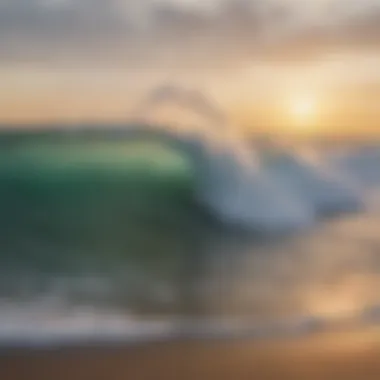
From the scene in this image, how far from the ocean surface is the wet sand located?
0.07ft

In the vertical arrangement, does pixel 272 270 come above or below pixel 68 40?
below

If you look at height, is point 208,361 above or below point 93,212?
below

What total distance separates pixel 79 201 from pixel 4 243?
118mm

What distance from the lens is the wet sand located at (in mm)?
1035

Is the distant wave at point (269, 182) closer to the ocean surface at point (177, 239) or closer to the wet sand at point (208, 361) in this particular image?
the ocean surface at point (177, 239)

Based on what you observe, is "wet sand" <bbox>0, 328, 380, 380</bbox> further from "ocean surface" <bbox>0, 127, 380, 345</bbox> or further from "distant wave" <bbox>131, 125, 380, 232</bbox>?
"distant wave" <bbox>131, 125, 380, 232</bbox>

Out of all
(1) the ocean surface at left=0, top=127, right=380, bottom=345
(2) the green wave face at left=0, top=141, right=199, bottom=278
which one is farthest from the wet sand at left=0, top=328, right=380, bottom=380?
(2) the green wave face at left=0, top=141, right=199, bottom=278

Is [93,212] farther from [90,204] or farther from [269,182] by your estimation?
[269,182]

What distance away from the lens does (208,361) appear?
3.43 feet

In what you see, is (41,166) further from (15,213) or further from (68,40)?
(68,40)

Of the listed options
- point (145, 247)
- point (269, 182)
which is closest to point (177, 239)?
point (145, 247)

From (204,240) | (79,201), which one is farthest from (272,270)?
(79,201)

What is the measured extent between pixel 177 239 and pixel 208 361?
172 millimetres

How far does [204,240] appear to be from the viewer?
1069 mm
